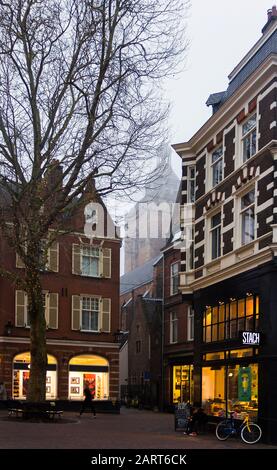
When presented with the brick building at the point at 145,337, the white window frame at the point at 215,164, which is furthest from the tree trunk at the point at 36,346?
the brick building at the point at 145,337

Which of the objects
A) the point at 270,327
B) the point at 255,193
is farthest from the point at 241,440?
the point at 255,193

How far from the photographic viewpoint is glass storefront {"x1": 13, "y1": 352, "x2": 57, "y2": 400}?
39.5 metres

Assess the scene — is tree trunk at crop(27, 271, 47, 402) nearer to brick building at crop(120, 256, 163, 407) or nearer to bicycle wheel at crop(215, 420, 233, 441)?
bicycle wheel at crop(215, 420, 233, 441)

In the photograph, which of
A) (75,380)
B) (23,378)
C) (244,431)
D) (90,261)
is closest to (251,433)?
(244,431)

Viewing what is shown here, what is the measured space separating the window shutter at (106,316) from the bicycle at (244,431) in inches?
869

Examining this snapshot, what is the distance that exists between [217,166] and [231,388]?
8492 mm

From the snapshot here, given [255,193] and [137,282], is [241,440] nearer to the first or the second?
[255,193]

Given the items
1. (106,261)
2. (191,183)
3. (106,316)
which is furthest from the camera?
(106,261)

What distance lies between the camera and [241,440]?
20.8 metres

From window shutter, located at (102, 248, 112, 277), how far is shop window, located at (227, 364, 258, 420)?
2046cm

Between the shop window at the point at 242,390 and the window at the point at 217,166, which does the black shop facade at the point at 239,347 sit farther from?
the window at the point at 217,166

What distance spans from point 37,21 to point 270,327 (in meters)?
12.8

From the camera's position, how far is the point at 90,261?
142ft

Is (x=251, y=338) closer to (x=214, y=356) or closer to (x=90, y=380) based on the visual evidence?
(x=214, y=356)
